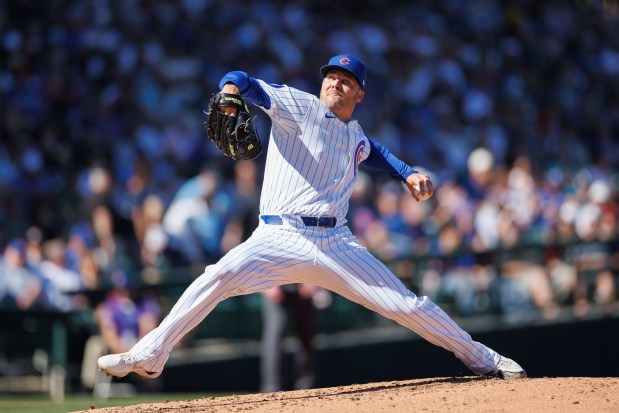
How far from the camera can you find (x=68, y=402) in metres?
8.55

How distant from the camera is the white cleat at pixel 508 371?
6.16 meters

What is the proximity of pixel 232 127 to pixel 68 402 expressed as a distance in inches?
160

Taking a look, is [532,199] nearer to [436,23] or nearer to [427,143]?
[427,143]

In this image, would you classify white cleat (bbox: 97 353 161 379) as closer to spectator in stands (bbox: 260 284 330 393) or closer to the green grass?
the green grass

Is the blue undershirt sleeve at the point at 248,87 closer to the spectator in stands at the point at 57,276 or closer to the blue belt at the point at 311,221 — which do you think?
the blue belt at the point at 311,221

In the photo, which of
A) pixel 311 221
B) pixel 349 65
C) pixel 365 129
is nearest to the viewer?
pixel 311 221

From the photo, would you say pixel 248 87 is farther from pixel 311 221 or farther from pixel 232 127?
pixel 311 221

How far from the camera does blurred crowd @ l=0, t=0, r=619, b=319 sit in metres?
10.8

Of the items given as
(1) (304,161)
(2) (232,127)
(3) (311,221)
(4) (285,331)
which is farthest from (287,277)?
(4) (285,331)

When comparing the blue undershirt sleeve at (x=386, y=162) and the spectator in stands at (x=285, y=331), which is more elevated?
the blue undershirt sleeve at (x=386, y=162)

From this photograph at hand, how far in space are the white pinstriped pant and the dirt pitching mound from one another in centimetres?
37

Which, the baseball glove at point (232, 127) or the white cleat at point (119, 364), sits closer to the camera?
the baseball glove at point (232, 127)

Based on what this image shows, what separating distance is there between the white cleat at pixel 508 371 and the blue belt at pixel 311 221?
1.26 metres

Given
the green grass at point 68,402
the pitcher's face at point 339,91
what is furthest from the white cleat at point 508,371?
the green grass at point 68,402
